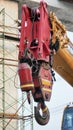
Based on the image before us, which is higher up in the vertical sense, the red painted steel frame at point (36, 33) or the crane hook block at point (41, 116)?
the red painted steel frame at point (36, 33)

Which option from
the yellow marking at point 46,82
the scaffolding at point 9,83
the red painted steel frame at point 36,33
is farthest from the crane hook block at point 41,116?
the scaffolding at point 9,83

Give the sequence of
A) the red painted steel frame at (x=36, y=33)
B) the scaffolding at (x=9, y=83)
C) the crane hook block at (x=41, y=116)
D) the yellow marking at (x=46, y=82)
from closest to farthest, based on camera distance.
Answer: the crane hook block at (x=41, y=116)
the yellow marking at (x=46, y=82)
the red painted steel frame at (x=36, y=33)
the scaffolding at (x=9, y=83)

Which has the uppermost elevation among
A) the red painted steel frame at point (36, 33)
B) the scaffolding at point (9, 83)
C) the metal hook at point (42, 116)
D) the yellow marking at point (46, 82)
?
the red painted steel frame at point (36, 33)

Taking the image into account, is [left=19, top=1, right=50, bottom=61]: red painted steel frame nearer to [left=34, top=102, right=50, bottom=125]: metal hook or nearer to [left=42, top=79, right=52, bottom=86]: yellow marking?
[left=42, top=79, right=52, bottom=86]: yellow marking

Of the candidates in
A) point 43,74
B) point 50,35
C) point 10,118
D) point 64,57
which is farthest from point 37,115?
point 10,118

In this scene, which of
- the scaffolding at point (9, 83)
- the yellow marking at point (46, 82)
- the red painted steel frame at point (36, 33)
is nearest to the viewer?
the yellow marking at point (46, 82)

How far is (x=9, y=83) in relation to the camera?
11.5 m

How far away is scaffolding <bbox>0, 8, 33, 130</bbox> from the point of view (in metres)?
11.1

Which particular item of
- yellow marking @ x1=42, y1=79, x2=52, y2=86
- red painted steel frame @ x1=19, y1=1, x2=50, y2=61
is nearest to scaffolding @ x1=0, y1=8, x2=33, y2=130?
red painted steel frame @ x1=19, y1=1, x2=50, y2=61

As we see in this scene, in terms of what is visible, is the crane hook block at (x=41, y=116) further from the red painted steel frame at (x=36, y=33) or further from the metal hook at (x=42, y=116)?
the red painted steel frame at (x=36, y=33)

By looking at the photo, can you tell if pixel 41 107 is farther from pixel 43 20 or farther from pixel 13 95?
pixel 13 95

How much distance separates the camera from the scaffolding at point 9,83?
11078 mm

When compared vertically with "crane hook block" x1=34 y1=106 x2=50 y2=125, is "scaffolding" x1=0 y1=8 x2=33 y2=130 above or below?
below

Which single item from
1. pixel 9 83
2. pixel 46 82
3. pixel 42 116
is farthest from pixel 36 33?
pixel 9 83
